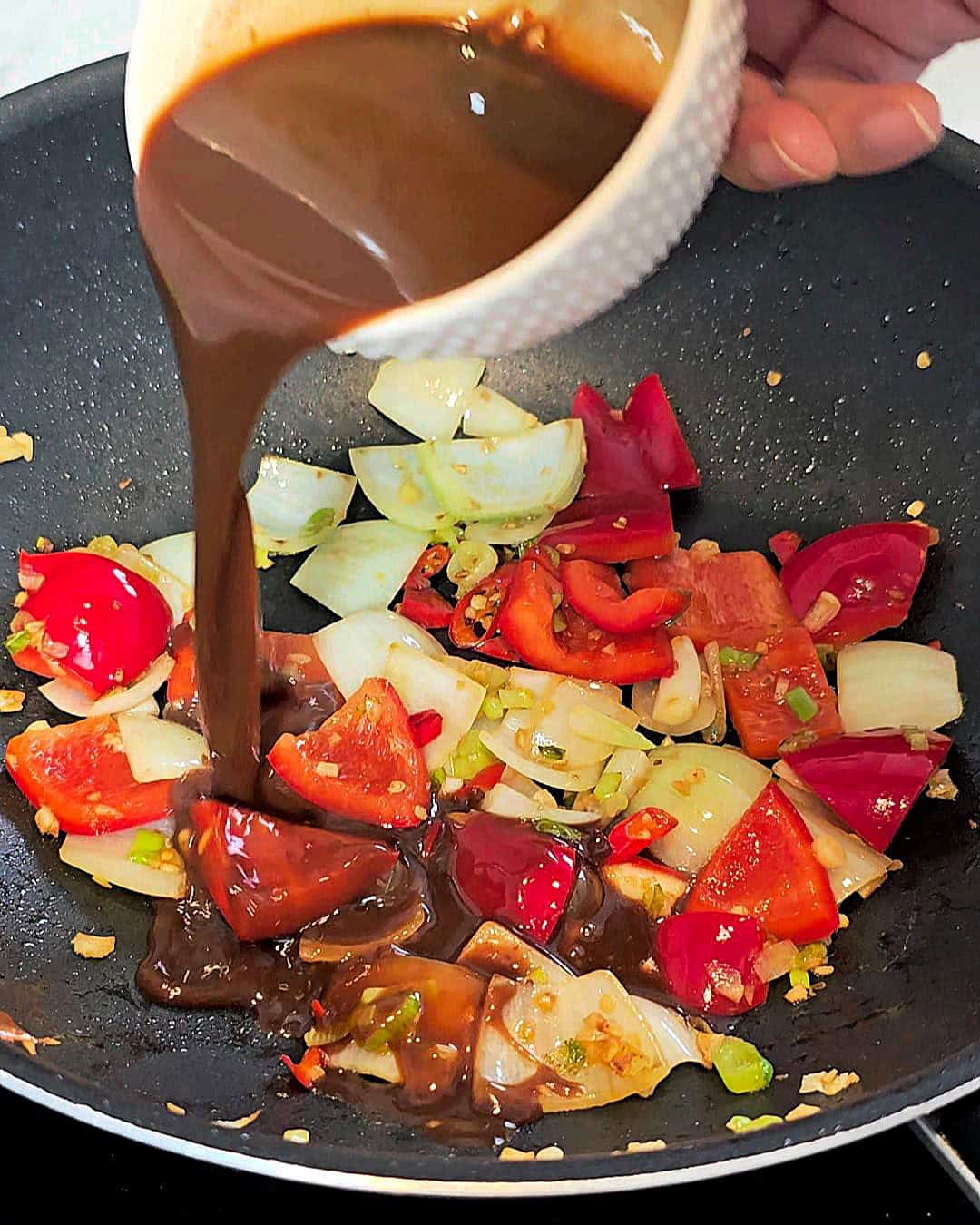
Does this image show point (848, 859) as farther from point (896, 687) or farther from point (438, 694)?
point (438, 694)

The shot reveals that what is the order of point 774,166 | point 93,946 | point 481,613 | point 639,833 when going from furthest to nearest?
point 481,613
point 639,833
point 93,946
point 774,166

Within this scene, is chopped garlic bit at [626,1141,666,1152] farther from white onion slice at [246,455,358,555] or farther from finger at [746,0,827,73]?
finger at [746,0,827,73]

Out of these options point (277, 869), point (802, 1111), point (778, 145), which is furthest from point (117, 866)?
point (778, 145)

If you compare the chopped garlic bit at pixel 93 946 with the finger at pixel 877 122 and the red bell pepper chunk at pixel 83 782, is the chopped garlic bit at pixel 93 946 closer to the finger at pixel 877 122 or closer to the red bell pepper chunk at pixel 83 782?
the red bell pepper chunk at pixel 83 782

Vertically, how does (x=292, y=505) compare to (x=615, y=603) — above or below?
below

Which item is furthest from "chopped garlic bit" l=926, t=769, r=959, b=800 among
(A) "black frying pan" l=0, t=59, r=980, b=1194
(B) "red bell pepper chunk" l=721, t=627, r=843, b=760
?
(B) "red bell pepper chunk" l=721, t=627, r=843, b=760

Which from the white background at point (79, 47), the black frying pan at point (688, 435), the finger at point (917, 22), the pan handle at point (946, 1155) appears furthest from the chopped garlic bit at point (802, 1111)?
the white background at point (79, 47)
